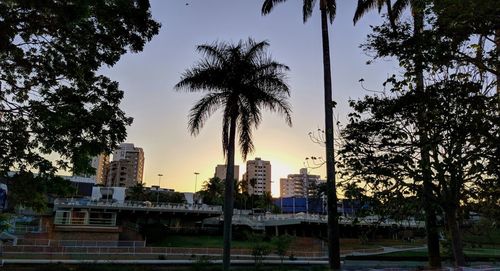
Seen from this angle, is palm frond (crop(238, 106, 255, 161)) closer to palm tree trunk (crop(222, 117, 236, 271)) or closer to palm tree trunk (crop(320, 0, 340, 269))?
palm tree trunk (crop(222, 117, 236, 271))

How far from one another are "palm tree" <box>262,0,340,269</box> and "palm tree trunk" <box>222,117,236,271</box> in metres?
5.13

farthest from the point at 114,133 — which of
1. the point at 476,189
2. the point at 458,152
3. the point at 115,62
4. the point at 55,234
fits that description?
the point at 55,234

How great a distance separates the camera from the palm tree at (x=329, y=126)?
1554 centimetres

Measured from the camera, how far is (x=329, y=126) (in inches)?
646

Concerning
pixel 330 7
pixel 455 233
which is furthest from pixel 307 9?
pixel 455 233

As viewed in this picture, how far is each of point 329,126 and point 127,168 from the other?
148030mm

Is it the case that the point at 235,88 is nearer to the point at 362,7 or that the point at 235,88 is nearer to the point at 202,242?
the point at 362,7

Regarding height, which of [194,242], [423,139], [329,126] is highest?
[329,126]

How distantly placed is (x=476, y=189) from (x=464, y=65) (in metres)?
3.36

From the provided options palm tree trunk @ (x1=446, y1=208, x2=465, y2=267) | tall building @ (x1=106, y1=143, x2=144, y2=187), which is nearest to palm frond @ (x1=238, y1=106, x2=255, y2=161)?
palm tree trunk @ (x1=446, y1=208, x2=465, y2=267)

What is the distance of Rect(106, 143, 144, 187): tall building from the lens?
497ft

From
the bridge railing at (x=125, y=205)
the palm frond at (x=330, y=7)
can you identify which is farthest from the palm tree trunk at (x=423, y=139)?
the bridge railing at (x=125, y=205)

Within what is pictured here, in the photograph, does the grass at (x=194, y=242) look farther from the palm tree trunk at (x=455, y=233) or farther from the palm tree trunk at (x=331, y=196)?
the palm tree trunk at (x=455, y=233)

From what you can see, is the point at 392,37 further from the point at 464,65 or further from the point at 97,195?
the point at 97,195
